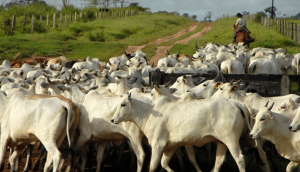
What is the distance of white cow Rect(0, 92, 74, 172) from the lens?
20.3 ft

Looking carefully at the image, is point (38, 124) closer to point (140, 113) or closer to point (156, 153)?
point (140, 113)

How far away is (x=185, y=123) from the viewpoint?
20.4ft

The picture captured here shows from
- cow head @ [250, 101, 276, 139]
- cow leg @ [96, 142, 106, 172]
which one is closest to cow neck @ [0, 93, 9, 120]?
cow leg @ [96, 142, 106, 172]

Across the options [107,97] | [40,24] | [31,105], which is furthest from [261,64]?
[40,24]

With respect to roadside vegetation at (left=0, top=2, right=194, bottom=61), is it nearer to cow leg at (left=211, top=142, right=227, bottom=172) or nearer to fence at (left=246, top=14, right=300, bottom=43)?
fence at (left=246, top=14, right=300, bottom=43)

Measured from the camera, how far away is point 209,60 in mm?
13891

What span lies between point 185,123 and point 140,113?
0.80 meters

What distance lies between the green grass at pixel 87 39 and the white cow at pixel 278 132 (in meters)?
15.2

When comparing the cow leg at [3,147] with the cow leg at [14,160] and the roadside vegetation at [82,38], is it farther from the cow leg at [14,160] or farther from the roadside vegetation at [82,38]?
the roadside vegetation at [82,38]

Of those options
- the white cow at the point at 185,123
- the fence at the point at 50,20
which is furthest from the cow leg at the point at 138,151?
the fence at the point at 50,20

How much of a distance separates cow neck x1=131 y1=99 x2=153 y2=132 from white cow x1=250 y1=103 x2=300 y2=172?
1.70 meters

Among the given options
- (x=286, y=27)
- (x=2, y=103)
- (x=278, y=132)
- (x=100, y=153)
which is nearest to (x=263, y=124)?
(x=278, y=132)

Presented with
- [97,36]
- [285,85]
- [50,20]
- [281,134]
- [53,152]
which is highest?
[50,20]

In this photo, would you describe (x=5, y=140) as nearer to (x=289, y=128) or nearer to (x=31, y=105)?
(x=31, y=105)
